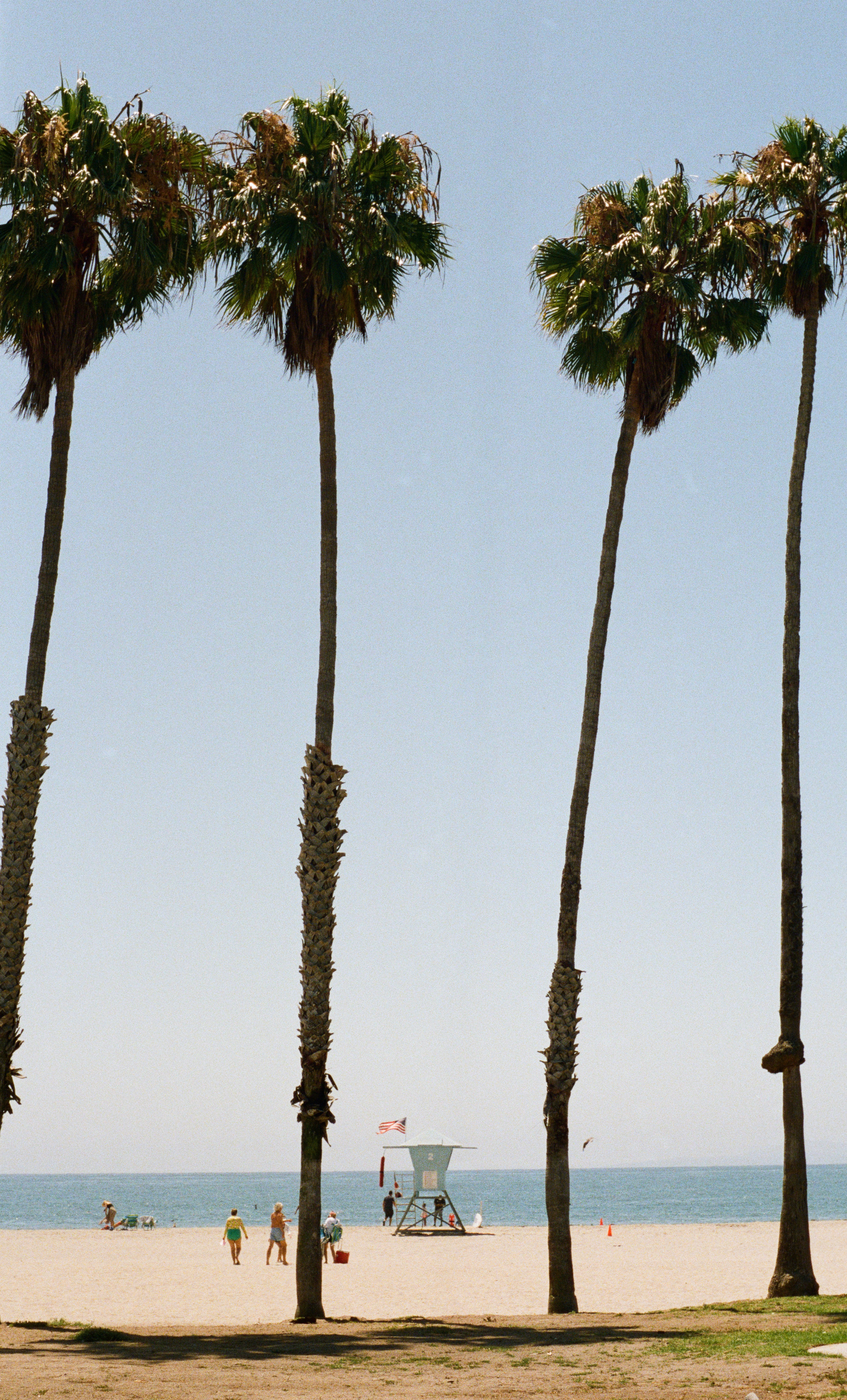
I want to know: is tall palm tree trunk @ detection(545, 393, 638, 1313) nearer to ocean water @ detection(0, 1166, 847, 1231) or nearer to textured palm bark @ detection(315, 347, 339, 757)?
textured palm bark @ detection(315, 347, 339, 757)

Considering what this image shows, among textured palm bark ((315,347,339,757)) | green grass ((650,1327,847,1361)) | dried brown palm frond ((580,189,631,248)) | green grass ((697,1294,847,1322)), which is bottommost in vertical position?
green grass ((697,1294,847,1322))

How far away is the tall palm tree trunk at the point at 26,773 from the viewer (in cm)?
1588

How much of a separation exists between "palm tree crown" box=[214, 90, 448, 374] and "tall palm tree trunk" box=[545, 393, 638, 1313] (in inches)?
224

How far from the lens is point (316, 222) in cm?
1795

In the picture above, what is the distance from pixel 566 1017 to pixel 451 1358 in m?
5.84

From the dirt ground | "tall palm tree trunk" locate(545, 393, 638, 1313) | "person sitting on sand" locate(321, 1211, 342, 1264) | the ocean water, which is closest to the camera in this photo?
the dirt ground

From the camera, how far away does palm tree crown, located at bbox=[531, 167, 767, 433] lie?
65.5 feet

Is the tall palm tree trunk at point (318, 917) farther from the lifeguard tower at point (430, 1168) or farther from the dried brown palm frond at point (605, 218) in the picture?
the lifeguard tower at point (430, 1168)

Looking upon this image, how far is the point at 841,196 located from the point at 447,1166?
3668 centimetres

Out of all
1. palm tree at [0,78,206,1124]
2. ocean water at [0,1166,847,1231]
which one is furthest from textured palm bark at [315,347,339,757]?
ocean water at [0,1166,847,1231]

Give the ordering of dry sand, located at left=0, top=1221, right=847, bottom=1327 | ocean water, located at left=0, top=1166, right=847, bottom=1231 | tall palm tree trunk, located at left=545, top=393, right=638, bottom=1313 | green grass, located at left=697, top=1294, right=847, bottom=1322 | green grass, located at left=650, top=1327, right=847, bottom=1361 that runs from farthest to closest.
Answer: ocean water, located at left=0, top=1166, right=847, bottom=1231
dry sand, located at left=0, top=1221, right=847, bottom=1327
tall palm tree trunk, located at left=545, top=393, right=638, bottom=1313
green grass, located at left=697, top=1294, right=847, bottom=1322
green grass, located at left=650, top=1327, right=847, bottom=1361

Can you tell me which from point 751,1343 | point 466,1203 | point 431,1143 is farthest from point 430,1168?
point 466,1203

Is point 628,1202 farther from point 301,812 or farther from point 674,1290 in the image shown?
point 301,812

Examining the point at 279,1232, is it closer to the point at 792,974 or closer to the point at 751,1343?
the point at 792,974
